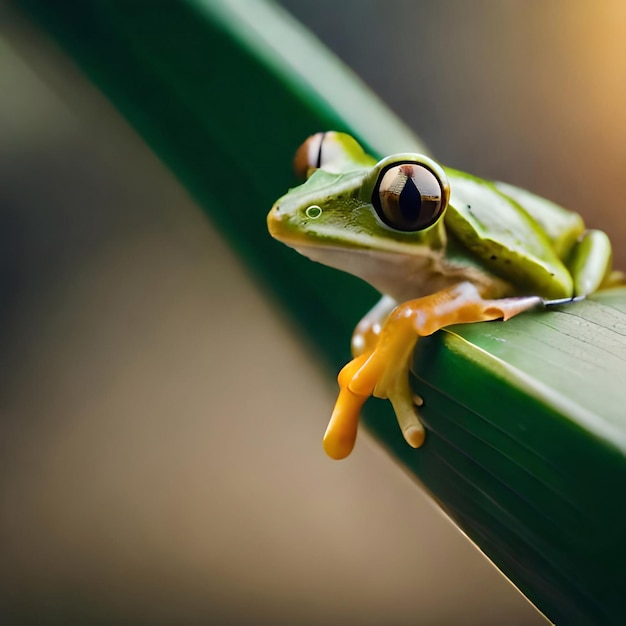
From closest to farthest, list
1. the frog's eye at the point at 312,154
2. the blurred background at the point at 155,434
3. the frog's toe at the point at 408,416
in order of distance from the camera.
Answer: the frog's toe at the point at 408,416 < the frog's eye at the point at 312,154 < the blurred background at the point at 155,434

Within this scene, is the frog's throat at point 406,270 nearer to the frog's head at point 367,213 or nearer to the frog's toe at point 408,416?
the frog's head at point 367,213

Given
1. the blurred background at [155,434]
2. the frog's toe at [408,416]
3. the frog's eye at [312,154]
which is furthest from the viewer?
the blurred background at [155,434]

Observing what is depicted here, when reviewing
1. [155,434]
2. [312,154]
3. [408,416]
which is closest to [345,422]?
[408,416]

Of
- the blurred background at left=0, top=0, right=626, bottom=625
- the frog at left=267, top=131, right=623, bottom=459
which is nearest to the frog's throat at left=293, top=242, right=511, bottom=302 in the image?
the frog at left=267, top=131, right=623, bottom=459

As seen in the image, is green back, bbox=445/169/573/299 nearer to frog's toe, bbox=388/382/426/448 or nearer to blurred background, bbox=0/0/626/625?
frog's toe, bbox=388/382/426/448

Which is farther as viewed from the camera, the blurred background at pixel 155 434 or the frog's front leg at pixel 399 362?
the blurred background at pixel 155 434

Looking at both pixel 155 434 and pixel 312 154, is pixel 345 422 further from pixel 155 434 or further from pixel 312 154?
pixel 155 434

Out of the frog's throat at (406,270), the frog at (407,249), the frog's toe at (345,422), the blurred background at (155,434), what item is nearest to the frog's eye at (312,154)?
the frog at (407,249)
